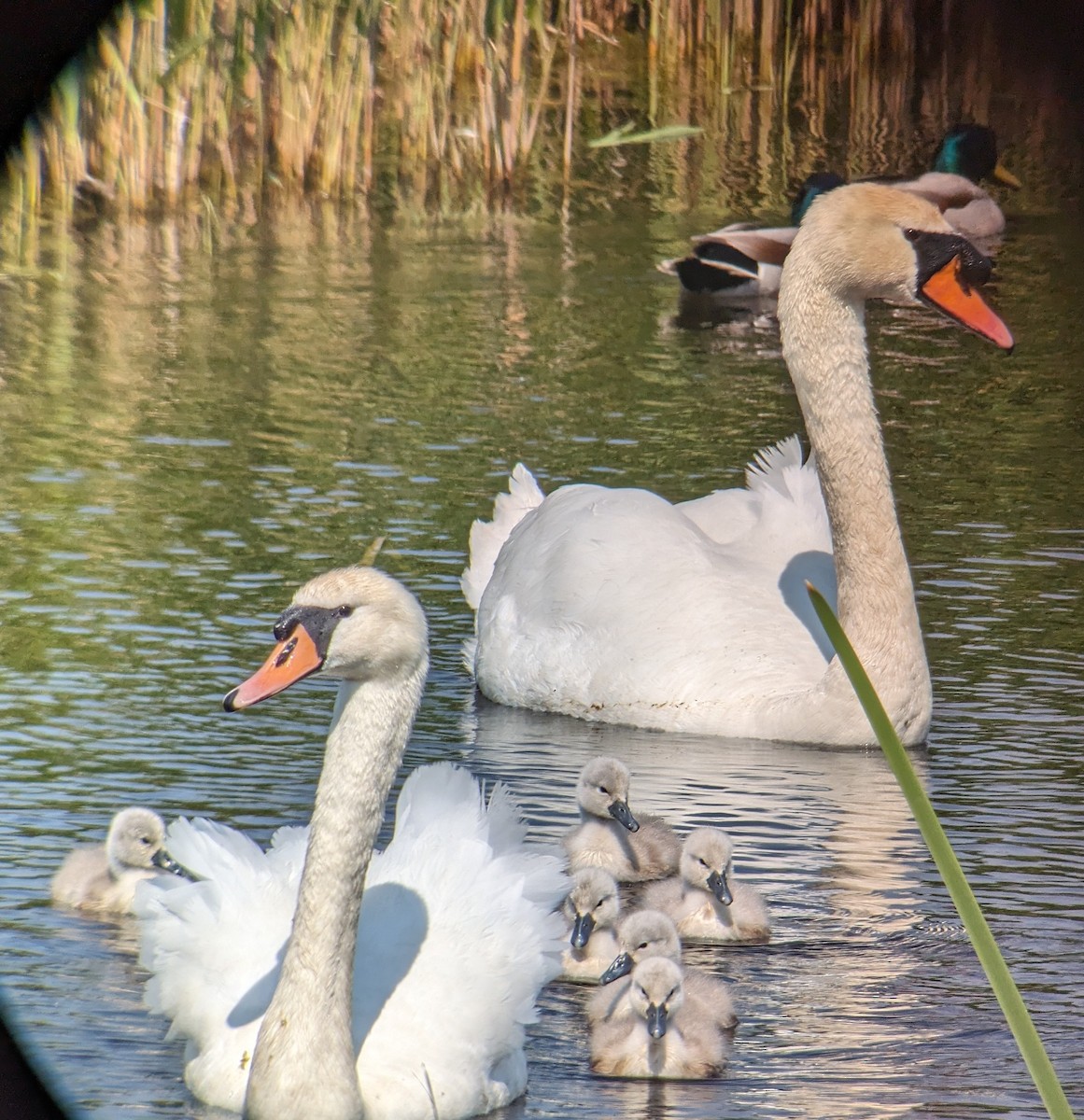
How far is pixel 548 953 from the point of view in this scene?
4637mm

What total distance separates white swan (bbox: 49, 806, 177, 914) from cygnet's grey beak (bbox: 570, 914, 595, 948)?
0.96 metres

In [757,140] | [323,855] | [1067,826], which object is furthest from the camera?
[757,140]

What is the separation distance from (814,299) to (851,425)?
0.39 m

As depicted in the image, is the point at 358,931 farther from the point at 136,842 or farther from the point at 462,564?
the point at 462,564

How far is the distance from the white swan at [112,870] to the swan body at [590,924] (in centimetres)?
96

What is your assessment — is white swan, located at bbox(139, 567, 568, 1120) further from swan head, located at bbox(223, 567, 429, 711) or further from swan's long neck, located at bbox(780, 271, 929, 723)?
swan's long neck, located at bbox(780, 271, 929, 723)

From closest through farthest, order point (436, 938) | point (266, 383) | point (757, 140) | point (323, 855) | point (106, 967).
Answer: point (323, 855), point (436, 938), point (106, 967), point (266, 383), point (757, 140)

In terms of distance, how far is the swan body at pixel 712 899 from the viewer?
539cm

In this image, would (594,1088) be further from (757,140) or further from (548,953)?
(757,140)

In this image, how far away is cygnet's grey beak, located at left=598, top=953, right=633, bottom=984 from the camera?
16.4 ft

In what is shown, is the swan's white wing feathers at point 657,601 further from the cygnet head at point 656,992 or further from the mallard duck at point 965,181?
the mallard duck at point 965,181

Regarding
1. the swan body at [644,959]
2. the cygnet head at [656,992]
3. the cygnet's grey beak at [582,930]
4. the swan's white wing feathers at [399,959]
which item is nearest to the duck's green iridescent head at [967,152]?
the cygnet's grey beak at [582,930]

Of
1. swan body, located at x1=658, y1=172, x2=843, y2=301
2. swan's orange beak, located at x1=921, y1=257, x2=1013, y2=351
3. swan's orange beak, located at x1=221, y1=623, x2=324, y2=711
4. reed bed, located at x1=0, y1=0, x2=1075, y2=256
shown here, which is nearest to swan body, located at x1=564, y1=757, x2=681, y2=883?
swan's orange beak, located at x1=221, y1=623, x2=324, y2=711

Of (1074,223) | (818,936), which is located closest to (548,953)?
(818,936)
